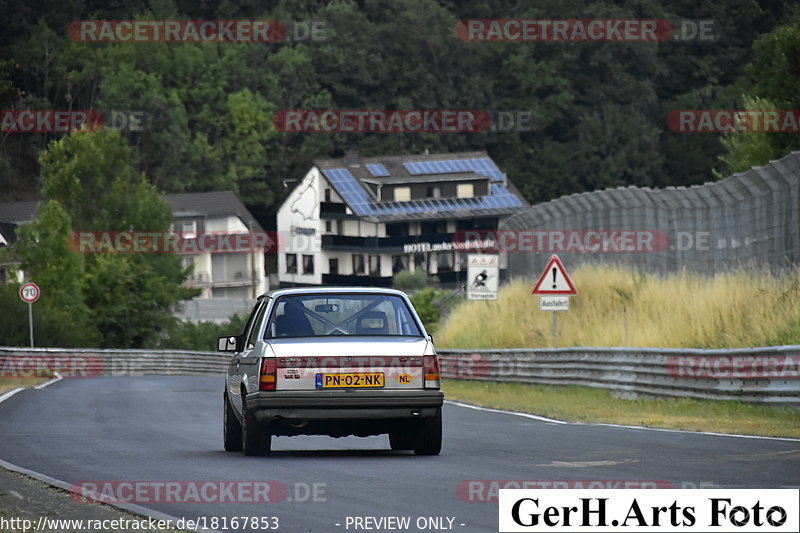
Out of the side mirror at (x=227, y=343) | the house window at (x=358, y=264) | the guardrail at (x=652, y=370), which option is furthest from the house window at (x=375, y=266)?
the side mirror at (x=227, y=343)

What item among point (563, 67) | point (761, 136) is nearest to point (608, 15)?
point (563, 67)

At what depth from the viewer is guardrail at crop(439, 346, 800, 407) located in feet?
62.8

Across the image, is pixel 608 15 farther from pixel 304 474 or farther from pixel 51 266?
pixel 304 474

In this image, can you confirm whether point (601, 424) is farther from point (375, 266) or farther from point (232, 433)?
point (375, 266)

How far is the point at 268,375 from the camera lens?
13227 millimetres

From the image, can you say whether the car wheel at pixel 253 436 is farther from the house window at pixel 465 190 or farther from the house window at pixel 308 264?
the house window at pixel 465 190

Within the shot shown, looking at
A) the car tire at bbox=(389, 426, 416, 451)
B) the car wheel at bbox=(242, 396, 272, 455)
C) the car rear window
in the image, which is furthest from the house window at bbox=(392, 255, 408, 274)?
the car wheel at bbox=(242, 396, 272, 455)

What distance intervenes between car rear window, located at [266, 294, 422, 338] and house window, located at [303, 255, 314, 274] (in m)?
98.8

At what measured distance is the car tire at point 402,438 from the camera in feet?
45.3

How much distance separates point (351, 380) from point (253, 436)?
109cm

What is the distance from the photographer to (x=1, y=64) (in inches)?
1823

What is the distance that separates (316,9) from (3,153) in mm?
35338

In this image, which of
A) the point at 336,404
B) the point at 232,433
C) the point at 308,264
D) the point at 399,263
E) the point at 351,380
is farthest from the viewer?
the point at 308,264

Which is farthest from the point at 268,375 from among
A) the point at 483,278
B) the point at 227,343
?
the point at 483,278
